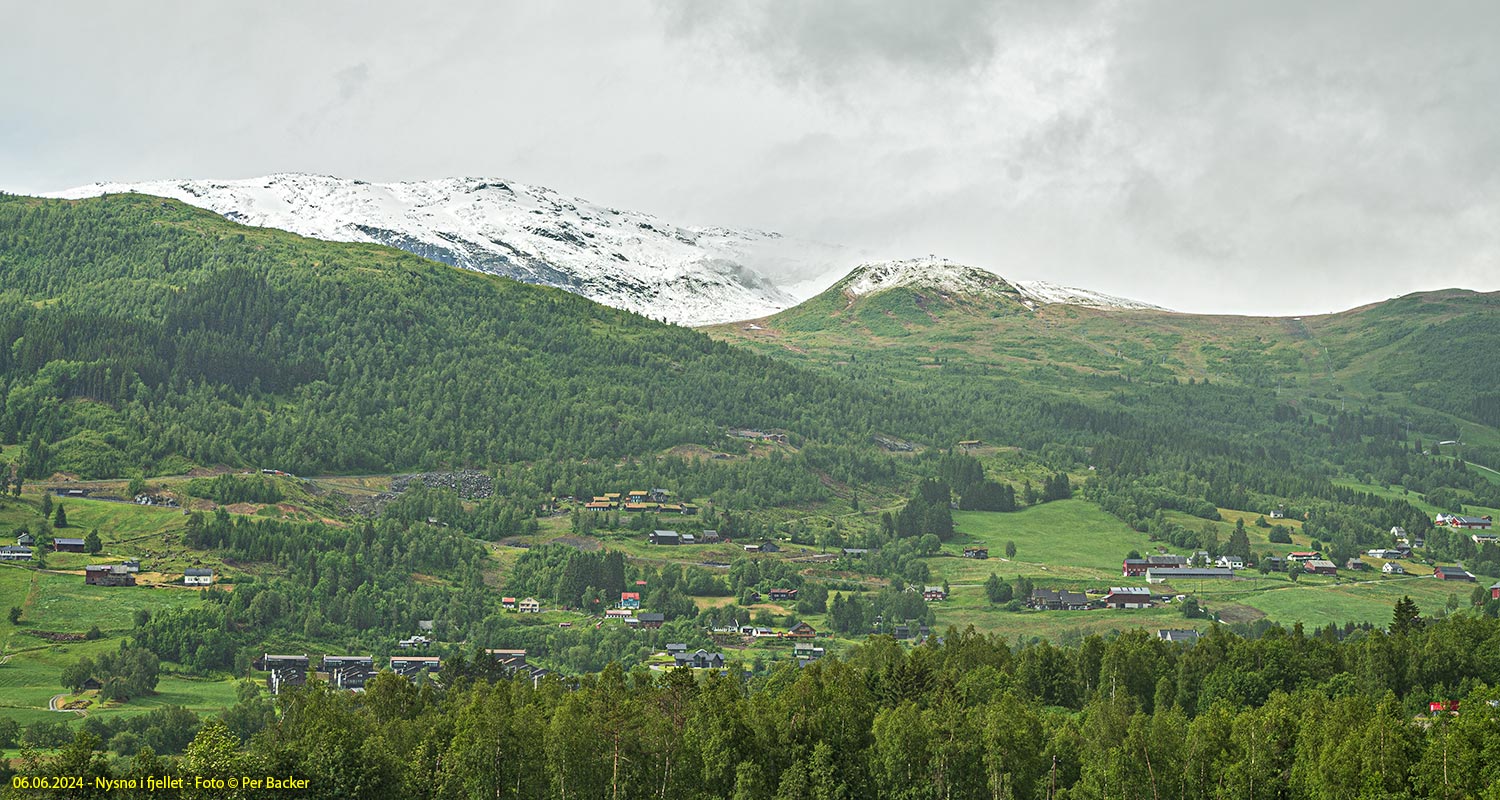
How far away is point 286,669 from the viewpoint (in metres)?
190

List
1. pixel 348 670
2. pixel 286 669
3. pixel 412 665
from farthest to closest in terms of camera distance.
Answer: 1. pixel 412 665
2. pixel 348 670
3. pixel 286 669

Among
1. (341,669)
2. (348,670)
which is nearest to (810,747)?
(348,670)

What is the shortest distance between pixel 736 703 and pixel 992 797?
21311 mm

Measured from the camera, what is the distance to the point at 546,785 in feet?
360

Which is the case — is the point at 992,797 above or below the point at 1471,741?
below

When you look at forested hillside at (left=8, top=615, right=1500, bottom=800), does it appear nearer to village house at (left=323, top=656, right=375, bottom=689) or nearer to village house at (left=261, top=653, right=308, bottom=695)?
village house at (left=261, top=653, right=308, bottom=695)

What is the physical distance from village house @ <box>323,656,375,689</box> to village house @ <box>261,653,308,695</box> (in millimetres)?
3089

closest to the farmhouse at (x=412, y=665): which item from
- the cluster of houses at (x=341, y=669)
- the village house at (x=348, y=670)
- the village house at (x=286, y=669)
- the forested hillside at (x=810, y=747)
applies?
the cluster of houses at (x=341, y=669)

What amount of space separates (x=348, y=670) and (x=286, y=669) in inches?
298

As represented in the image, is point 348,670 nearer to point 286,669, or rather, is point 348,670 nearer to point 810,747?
point 286,669

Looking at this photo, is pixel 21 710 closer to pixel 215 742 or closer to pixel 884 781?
pixel 215 742

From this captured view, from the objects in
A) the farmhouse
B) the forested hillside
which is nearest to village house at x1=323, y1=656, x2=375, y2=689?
the farmhouse

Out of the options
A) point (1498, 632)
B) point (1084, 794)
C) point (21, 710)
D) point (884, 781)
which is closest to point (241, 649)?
point (21, 710)

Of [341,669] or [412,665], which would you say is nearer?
[341,669]
